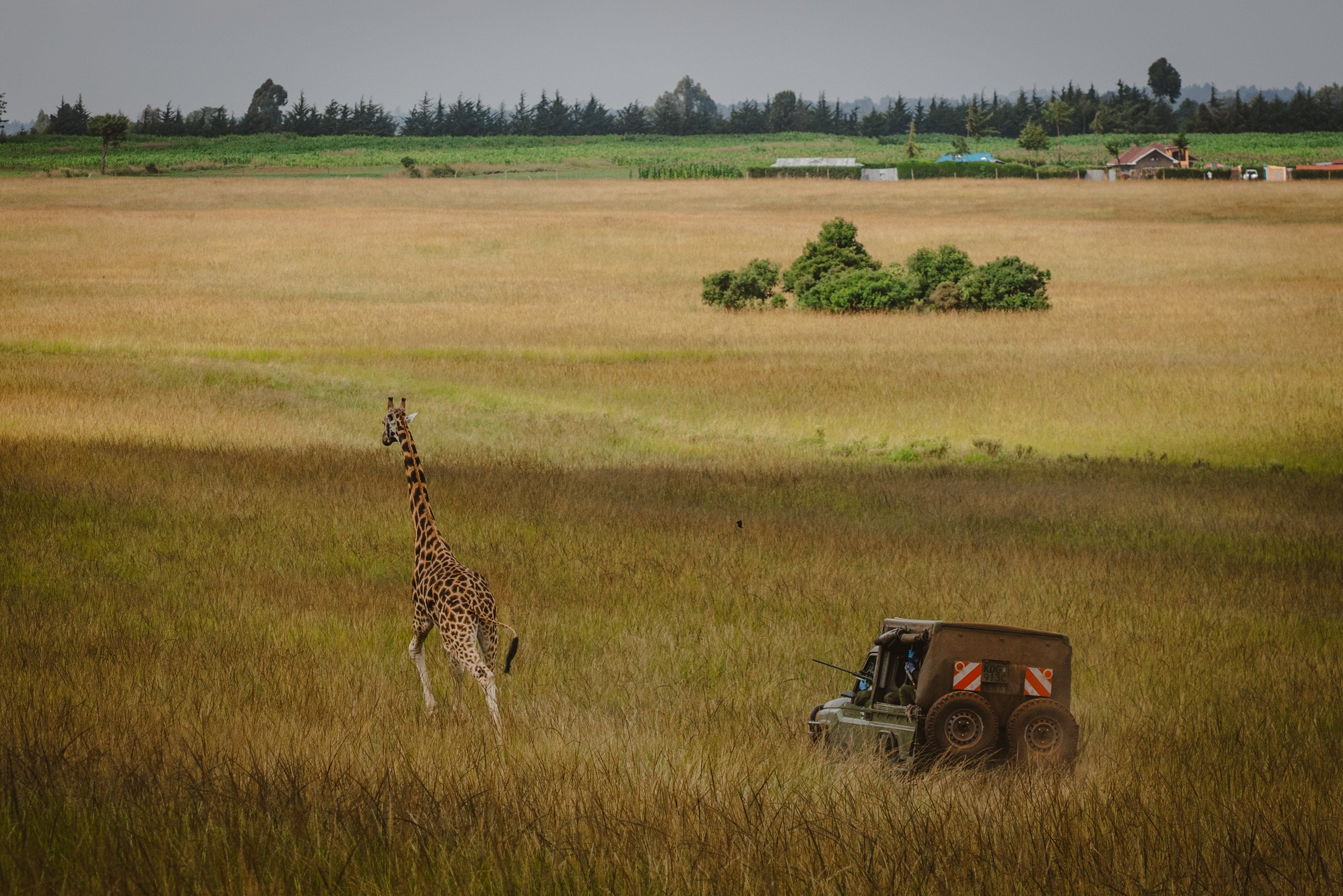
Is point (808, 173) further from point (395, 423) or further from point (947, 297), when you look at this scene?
point (395, 423)

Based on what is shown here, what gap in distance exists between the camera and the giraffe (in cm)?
729

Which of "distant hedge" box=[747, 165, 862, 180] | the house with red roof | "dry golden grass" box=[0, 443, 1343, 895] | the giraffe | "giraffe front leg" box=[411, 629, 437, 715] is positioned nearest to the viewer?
"dry golden grass" box=[0, 443, 1343, 895]

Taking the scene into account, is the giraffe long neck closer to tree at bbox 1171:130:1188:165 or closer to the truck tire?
the truck tire

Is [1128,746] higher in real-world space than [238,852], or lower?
lower

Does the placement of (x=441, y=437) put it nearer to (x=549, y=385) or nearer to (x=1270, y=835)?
(x=549, y=385)

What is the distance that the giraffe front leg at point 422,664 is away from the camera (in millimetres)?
7676

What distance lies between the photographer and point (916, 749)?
6.75 meters

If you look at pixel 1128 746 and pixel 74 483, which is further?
pixel 74 483

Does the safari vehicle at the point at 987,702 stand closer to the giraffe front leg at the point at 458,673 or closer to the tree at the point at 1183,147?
the giraffe front leg at the point at 458,673

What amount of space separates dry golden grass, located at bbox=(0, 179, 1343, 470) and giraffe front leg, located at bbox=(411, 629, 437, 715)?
14.6 m

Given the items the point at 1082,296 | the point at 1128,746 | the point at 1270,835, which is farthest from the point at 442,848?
the point at 1082,296

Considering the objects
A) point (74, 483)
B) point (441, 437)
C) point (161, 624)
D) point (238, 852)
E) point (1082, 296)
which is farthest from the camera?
point (1082, 296)

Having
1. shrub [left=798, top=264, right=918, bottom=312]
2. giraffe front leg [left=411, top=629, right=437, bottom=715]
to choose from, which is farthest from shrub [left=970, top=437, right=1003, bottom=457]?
shrub [left=798, top=264, right=918, bottom=312]

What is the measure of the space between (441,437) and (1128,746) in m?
18.9
